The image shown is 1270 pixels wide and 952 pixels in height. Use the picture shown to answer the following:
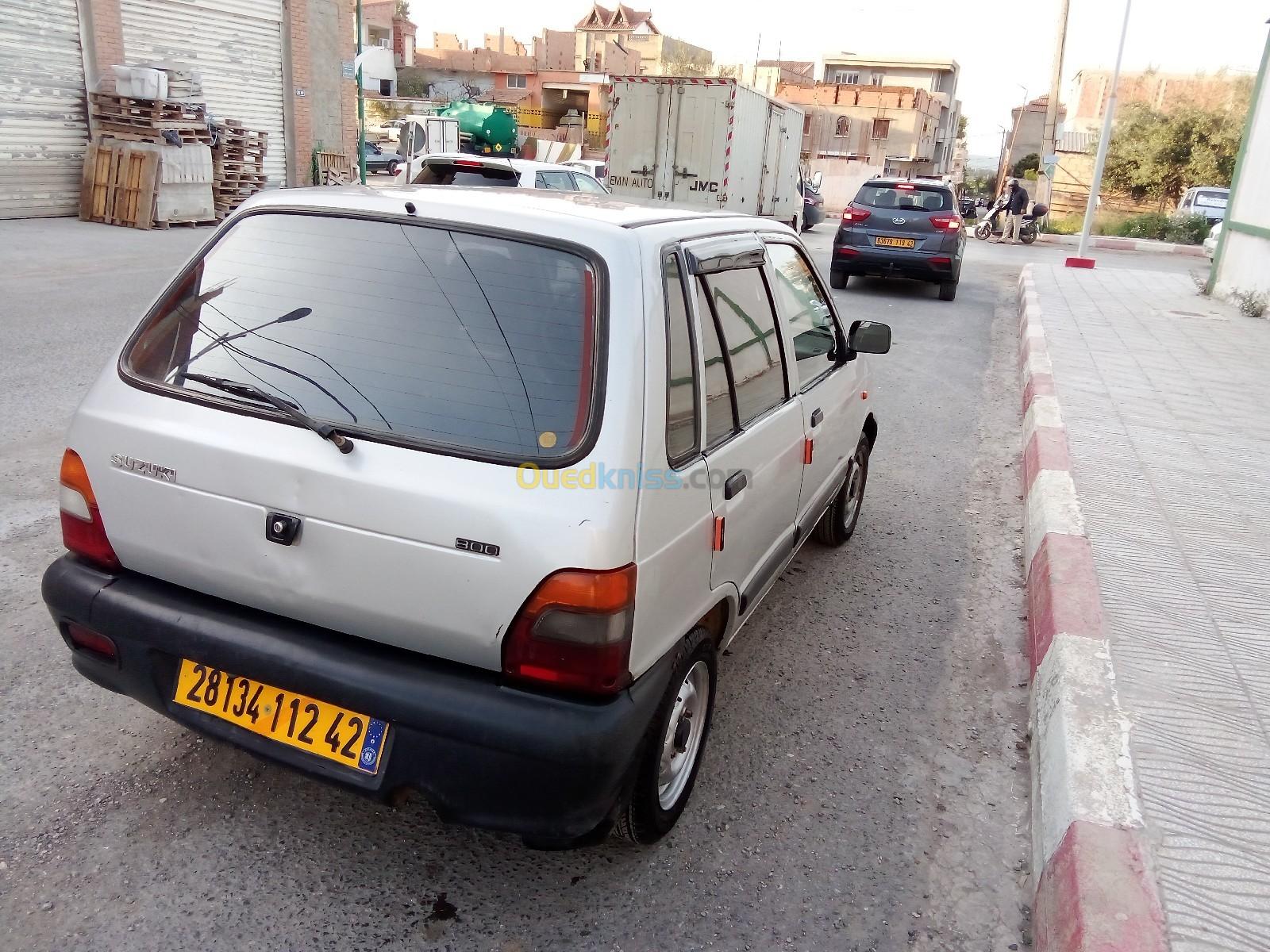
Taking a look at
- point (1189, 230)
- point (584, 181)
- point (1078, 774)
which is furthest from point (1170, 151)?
point (1078, 774)

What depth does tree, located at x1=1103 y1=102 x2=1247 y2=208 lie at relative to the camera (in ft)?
109

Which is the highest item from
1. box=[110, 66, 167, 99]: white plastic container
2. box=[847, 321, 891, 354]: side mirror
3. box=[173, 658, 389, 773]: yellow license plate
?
box=[110, 66, 167, 99]: white plastic container

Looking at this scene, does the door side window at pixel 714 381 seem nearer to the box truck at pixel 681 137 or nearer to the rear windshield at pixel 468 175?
the rear windshield at pixel 468 175

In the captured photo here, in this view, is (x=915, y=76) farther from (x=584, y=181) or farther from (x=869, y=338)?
(x=869, y=338)

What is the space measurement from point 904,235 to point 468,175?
6450mm

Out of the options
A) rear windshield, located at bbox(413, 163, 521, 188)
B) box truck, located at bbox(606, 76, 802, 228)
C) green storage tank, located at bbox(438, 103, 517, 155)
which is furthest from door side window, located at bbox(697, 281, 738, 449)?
green storage tank, located at bbox(438, 103, 517, 155)

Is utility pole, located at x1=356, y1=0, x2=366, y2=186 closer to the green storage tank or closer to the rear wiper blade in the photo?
the green storage tank

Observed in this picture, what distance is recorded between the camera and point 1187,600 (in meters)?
4.12

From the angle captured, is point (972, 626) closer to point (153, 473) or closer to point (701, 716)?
point (701, 716)

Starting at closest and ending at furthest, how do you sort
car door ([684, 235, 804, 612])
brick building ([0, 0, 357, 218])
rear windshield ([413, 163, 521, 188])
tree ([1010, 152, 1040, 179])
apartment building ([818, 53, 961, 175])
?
car door ([684, 235, 804, 612]) < rear windshield ([413, 163, 521, 188]) < brick building ([0, 0, 357, 218]) < tree ([1010, 152, 1040, 179]) < apartment building ([818, 53, 961, 175])

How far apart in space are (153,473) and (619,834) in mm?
1548

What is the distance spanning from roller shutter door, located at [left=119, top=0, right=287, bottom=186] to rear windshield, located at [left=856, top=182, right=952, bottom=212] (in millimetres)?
12706

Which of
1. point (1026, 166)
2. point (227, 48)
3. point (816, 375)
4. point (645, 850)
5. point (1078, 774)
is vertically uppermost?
point (1026, 166)

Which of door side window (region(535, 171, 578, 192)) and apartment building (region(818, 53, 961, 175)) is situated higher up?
apartment building (region(818, 53, 961, 175))
